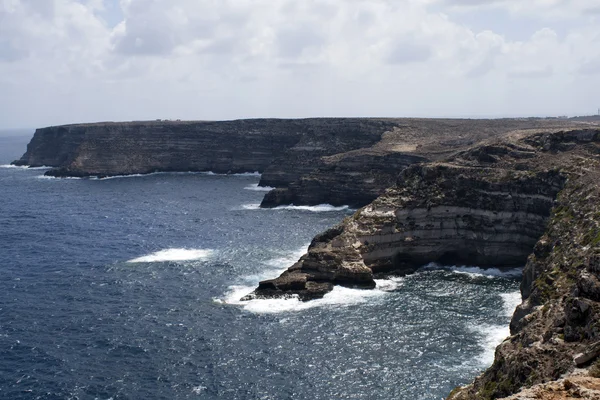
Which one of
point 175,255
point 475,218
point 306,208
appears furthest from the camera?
point 306,208

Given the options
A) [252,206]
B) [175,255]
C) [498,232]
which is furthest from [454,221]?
[252,206]

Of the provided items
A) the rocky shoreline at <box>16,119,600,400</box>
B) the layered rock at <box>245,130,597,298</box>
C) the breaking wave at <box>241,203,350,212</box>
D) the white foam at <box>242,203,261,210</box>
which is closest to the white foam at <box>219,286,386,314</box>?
the rocky shoreline at <box>16,119,600,400</box>

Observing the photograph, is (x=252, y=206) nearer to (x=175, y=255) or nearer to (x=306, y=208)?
(x=306, y=208)

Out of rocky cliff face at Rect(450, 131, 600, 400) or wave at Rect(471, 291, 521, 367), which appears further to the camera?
wave at Rect(471, 291, 521, 367)

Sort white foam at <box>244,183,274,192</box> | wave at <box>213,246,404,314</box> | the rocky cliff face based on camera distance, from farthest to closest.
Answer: white foam at <box>244,183,274,192</box>
wave at <box>213,246,404,314</box>
the rocky cliff face

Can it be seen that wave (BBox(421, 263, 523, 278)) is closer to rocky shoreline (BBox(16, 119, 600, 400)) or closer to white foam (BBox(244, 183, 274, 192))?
rocky shoreline (BBox(16, 119, 600, 400))

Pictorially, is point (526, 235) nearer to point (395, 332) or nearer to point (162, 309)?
point (395, 332)
